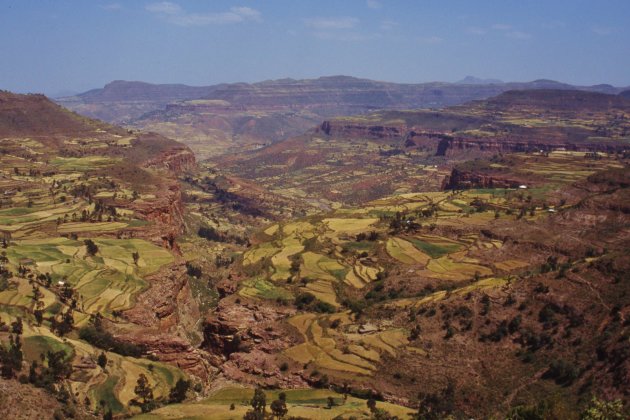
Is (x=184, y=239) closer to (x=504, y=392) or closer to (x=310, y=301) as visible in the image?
(x=310, y=301)

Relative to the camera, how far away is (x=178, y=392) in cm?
5397

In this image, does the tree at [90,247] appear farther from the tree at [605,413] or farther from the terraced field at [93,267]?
the tree at [605,413]

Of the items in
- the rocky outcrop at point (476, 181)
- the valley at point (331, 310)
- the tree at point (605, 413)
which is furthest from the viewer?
the rocky outcrop at point (476, 181)

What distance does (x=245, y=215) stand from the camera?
172 meters

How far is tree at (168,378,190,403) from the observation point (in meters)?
53.7

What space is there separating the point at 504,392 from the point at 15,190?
365ft

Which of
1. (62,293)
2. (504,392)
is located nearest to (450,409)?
(504,392)

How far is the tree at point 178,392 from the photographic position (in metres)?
53.7

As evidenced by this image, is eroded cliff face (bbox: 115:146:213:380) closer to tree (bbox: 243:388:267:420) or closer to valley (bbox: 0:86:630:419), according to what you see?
valley (bbox: 0:86:630:419)

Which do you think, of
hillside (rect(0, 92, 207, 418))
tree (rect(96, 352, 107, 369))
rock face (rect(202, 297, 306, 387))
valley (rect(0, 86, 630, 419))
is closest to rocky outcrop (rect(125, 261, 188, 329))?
hillside (rect(0, 92, 207, 418))

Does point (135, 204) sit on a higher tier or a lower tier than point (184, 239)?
higher

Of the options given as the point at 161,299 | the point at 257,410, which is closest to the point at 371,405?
the point at 257,410

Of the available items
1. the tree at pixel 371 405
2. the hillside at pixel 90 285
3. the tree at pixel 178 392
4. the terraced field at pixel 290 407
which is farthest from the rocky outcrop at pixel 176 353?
the tree at pixel 371 405

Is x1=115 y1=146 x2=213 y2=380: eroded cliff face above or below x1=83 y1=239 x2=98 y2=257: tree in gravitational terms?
below
